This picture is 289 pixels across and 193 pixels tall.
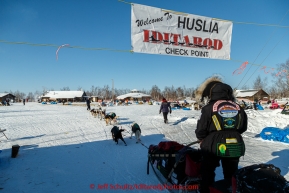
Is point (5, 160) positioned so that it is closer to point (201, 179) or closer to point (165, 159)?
point (165, 159)

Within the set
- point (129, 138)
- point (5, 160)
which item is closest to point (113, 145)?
point (129, 138)

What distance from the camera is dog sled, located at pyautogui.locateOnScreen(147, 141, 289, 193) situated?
1371 mm

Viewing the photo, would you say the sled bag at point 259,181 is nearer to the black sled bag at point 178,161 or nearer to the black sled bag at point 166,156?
the black sled bag at point 178,161

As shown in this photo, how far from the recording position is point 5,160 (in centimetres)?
454

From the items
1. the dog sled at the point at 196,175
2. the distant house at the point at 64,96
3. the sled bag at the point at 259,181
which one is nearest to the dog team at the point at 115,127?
the dog sled at the point at 196,175

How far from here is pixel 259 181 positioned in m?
1.38

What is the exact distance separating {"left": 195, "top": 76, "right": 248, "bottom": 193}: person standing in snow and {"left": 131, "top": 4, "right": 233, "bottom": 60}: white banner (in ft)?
9.22

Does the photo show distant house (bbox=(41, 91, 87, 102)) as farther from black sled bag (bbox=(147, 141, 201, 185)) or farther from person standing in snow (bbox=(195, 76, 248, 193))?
person standing in snow (bbox=(195, 76, 248, 193))

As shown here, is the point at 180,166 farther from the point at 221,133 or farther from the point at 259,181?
the point at 259,181

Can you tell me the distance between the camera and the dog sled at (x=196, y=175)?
4.50ft

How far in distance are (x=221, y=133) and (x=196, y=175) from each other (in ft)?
2.57

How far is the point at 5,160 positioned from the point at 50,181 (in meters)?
2.22

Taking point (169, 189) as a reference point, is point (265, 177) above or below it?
above

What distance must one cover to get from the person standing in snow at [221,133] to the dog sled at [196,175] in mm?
181
